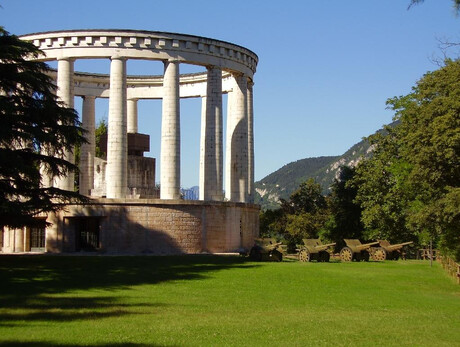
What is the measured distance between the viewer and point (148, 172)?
58938 mm

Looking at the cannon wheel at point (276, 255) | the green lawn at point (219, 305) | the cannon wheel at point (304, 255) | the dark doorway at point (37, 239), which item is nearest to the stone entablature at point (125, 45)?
the dark doorway at point (37, 239)

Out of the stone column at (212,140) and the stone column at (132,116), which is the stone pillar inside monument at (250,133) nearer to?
the stone column at (212,140)

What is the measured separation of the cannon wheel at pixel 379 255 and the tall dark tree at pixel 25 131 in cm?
2321

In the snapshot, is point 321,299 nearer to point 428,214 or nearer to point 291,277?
point 291,277

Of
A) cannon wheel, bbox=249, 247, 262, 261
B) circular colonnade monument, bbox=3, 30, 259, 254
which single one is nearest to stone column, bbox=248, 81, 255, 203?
circular colonnade monument, bbox=3, 30, 259, 254

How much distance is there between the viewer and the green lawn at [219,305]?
762 inches

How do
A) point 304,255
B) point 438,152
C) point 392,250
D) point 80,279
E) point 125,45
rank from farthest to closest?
1. point 392,250
2. point 125,45
3. point 304,255
4. point 438,152
5. point 80,279

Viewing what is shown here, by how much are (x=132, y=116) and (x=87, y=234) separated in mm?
16119

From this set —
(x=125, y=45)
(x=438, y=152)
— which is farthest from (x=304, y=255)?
(x=125, y=45)

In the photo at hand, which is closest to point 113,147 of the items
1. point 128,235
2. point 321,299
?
point 128,235

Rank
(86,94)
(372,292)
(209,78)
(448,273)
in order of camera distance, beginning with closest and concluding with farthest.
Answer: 1. (372,292)
2. (448,273)
3. (209,78)
4. (86,94)

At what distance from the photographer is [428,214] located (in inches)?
1355

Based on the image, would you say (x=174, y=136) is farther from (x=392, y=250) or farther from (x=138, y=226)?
(x=392, y=250)

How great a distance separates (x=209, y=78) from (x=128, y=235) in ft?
43.1
